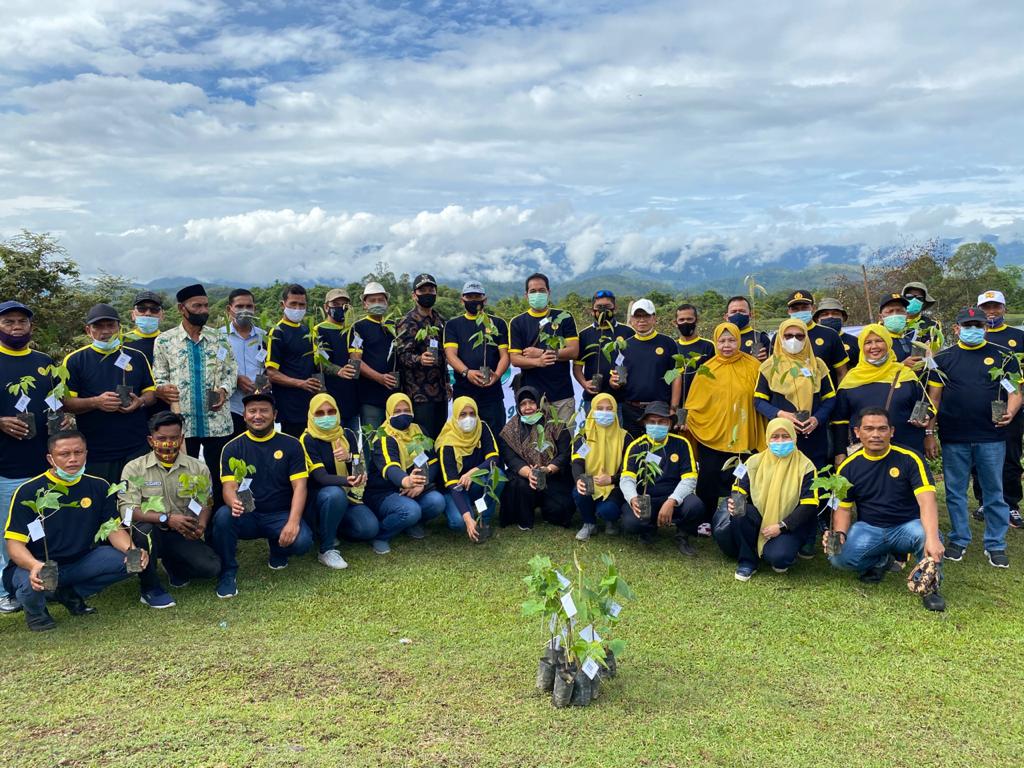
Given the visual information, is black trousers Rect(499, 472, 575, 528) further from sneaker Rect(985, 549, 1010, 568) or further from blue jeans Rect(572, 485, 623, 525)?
sneaker Rect(985, 549, 1010, 568)

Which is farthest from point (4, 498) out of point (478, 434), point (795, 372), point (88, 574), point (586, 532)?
point (795, 372)

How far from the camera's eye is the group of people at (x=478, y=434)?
224 inches

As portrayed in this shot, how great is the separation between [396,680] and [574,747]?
1226 millimetres

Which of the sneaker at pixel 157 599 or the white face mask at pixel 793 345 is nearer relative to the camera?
the sneaker at pixel 157 599

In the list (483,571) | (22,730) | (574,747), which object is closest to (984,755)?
(574,747)

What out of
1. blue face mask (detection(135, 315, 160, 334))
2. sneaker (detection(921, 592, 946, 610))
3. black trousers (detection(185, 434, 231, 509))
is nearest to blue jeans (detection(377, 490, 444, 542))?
black trousers (detection(185, 434, 231, 509))

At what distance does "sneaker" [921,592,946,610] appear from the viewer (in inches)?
216

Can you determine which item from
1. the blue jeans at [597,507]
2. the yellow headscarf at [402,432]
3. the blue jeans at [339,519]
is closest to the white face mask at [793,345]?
the blue jeans at [597,507]

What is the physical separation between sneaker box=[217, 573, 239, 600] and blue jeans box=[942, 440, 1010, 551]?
6.00 m

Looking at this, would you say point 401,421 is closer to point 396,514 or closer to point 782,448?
point 396,514

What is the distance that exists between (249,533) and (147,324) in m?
2.11

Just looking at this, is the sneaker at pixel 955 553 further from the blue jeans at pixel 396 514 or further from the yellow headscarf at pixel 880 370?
the blue jeans at pixel 396 514

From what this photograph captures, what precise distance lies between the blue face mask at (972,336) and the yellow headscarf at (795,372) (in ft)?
3.82

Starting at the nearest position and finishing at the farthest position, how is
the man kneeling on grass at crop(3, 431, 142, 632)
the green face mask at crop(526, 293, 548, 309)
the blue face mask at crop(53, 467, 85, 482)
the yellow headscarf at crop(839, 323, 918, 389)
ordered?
the man kneeling on grass at crop(3, 431, 142, 632)
the blue face mask at crop(53, 467, 85, 482)
the yellow headscarf at crop(839, 323, 918, 389)
the green face mask at crop(526, 293, 548, 309)
